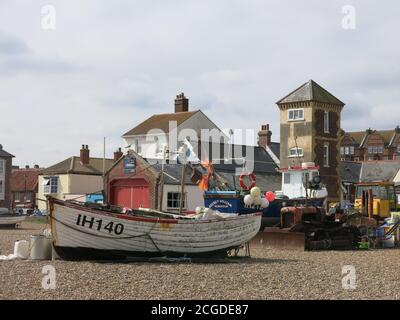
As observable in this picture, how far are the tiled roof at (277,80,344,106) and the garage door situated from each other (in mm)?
13856

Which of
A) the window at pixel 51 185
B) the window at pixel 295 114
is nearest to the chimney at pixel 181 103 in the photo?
the window at pixel 51 185

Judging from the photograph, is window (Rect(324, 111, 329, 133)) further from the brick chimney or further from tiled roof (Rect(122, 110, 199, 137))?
tiled roof (Rect(122, 110, 199, 137))

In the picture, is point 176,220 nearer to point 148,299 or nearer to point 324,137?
point 148,299

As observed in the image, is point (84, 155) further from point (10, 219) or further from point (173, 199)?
point (173, 199)

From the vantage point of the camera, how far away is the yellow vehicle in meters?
32.4

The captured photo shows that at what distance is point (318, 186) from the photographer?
3253cm

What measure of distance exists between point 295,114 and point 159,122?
19.0 m

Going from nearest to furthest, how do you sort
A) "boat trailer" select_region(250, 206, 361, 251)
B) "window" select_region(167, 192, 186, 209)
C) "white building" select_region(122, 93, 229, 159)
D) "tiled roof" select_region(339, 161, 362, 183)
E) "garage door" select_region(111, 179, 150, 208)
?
"boat trailer" select_region(250, 206, 361, 251) < "window" select_region(167, 192, 186, 209) < "garage door" select_region(111, 179, 150, 208) < "tiled roof" select_region(339, 161, 362, 183) < "white building" select_region(122, 93, 229, 159)

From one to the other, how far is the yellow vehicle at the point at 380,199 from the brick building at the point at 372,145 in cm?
7043

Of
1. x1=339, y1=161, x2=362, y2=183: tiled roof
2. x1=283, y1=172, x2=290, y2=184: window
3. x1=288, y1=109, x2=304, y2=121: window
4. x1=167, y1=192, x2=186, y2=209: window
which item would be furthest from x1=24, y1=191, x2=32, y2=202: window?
x1=283, y1=172, x2=290, y2=184: window

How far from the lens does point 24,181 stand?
8269 cm

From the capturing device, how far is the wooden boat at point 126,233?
20.0 metres

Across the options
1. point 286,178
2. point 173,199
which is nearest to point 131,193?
point 173,199
